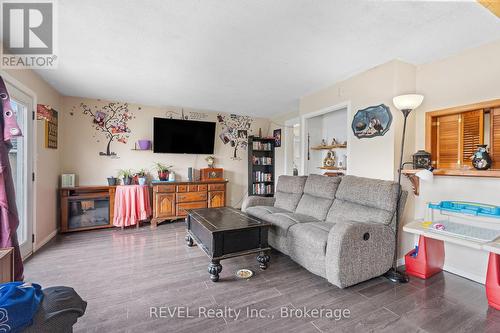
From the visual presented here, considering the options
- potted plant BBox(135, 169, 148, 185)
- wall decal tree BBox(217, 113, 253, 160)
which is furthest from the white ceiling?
wall decal tree BBox(217, 113, 253, 160)

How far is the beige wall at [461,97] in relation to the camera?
85.2 inches

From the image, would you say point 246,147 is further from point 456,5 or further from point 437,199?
point 456,5

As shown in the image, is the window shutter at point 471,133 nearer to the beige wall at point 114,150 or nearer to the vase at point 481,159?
the vase at point 481,159

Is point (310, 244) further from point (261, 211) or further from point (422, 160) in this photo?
point (422, 160)

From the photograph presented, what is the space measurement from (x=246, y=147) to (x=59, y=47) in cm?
380

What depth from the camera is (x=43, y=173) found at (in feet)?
10.3

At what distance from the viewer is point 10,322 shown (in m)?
0.85

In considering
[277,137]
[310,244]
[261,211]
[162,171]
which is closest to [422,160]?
[310,244]

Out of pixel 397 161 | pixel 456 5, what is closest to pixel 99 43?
pixel 456 5

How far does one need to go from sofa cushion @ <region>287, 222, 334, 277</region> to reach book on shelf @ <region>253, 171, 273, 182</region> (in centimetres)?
295

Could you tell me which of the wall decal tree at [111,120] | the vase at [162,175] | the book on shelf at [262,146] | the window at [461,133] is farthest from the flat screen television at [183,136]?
the window at [461,133]

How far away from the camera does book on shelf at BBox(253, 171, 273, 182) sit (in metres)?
5.50

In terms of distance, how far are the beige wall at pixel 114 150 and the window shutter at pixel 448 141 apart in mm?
3815

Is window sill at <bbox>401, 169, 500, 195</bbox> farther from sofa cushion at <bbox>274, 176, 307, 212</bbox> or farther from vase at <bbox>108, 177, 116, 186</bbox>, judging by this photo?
vase at <bbox>108, 177, 116, 186</bbox>
